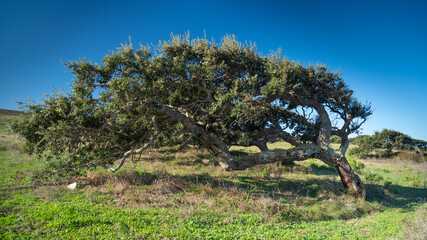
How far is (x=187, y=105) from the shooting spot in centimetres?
1200

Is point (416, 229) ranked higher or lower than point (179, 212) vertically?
lower

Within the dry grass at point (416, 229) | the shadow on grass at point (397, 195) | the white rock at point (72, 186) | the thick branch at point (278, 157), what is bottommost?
the shadow on grass at point (397, 195)

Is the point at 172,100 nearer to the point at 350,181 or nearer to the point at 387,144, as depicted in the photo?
the point at 350,181

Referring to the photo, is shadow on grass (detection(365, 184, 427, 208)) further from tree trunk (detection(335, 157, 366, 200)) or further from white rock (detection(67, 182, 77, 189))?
white rock (detection(67, 182, 77, 189))

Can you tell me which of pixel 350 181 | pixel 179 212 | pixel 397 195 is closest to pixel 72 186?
pixel 179 212

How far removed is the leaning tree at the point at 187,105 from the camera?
33.0 ft

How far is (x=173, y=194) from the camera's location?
10055 mm

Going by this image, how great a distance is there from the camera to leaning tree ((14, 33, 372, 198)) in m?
10.1

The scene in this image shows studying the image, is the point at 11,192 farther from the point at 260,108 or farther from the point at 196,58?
the point at 260,108

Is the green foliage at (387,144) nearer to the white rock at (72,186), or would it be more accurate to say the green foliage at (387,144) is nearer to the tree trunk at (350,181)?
the tree trunk at (350,181)

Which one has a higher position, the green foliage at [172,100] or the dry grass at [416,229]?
the green foliage at [172,100]

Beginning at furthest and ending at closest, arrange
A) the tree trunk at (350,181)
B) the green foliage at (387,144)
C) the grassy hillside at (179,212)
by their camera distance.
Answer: the green foliage at (387,144) < the tree trunk at (350,181) < the grassy hillside at (179,212)

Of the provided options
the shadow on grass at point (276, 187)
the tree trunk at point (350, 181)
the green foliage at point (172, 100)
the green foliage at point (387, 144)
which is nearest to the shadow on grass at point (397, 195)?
the shadow on grass at point (276, 187)

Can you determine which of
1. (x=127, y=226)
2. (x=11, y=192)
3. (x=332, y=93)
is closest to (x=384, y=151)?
(x=332, y=93)
